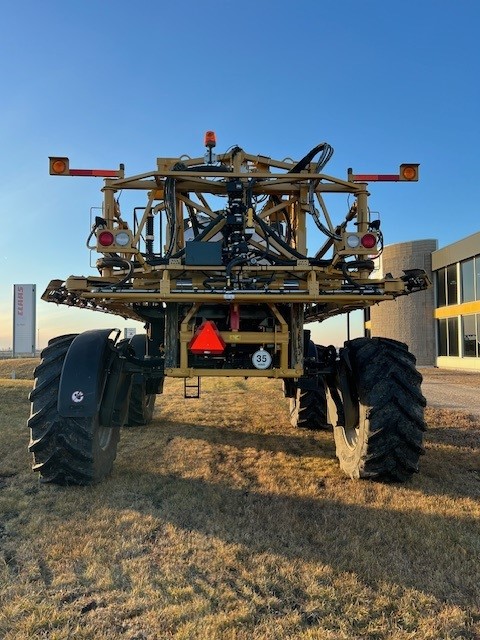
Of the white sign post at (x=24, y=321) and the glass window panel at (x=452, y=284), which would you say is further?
the white sign post at (x=24, y=321)

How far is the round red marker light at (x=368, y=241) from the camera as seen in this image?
199 inches

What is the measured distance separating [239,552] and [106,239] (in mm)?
3042

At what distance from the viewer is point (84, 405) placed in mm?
4637

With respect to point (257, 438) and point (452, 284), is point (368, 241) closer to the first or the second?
point (257, 438)

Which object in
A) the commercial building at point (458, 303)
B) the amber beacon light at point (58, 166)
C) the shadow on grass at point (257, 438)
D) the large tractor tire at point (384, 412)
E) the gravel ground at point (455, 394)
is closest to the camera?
the large tractor tire at point (384, 412)

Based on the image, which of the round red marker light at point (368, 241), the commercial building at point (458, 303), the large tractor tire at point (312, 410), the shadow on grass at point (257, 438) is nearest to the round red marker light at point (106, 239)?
the round red marker light at point (368, 241)

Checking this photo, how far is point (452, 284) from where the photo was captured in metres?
25.1

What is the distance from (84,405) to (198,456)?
199 cm

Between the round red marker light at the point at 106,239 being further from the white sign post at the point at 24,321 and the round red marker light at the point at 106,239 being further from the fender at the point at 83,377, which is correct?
the white sign post at the point at 24,321

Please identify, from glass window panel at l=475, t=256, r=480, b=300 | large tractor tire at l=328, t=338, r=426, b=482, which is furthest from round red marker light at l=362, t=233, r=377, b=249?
glass window panel at l=475, t=256, r=480, b=300

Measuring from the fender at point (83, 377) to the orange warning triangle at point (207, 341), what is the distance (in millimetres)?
907

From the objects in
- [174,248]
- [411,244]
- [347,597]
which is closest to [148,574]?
[347,597]

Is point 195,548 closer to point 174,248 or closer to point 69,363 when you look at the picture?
point 69,363

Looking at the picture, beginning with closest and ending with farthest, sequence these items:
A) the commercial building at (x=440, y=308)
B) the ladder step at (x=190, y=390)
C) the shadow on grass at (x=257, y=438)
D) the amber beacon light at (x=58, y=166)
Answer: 1. the amber beacon light at (x=58, y=166)
2. the ladder step at (x=190, y=390)
3. the shadow on grass at (x=257, y=438)
4. the commercial building at (x=440, y=308)
